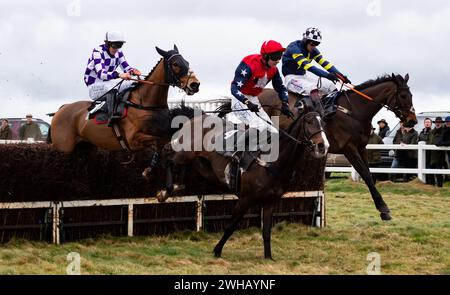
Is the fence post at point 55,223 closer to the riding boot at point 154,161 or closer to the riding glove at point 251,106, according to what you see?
the riding boot at point 154,161

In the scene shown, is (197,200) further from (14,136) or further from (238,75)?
(14,136)

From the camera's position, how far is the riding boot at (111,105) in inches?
434

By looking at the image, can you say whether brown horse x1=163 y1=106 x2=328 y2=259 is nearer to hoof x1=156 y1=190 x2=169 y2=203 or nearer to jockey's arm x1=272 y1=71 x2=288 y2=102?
hoof x1=156 y1=190 x2=169 y2=203

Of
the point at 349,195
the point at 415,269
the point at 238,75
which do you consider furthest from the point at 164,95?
the point at 349,195

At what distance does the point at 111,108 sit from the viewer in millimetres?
11102

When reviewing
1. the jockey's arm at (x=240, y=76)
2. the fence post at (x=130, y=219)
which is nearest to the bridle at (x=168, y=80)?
the jockey's arm at (x=240, y=76)

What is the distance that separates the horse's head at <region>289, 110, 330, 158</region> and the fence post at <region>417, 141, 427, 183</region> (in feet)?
32.3

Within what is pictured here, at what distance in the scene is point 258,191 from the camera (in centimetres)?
1002

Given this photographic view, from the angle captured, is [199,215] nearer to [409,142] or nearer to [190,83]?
[190,83]

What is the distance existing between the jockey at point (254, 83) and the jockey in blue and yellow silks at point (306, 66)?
177 centimetres

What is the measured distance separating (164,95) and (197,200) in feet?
6.24

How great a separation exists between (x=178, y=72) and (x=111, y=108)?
3.80ft

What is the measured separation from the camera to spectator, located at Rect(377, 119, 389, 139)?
72.9 ft

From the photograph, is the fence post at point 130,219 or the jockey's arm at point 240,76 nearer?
the jockey's arm at point 240,76
